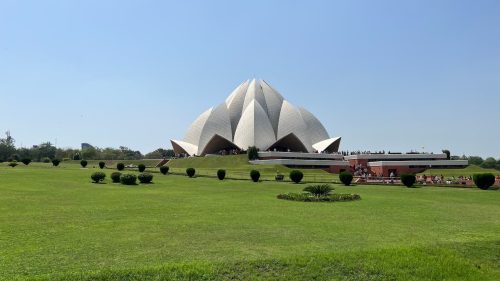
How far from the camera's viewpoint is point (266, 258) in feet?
24.0

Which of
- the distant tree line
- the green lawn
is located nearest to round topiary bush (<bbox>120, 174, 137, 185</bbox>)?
the green lawn

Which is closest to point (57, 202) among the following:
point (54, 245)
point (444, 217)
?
point (54, 245)

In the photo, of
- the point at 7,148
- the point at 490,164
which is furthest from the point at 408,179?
the point at 7,148

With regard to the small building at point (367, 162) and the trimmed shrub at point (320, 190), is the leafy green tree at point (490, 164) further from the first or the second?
the trimmed shrub at point (320, 190)

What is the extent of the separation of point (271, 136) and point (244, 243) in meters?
55.2

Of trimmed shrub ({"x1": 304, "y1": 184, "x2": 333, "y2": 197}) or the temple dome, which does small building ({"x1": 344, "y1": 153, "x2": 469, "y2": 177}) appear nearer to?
the temple dome

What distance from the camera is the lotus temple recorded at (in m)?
52.1

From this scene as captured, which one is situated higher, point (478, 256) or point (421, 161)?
point (421, 161)

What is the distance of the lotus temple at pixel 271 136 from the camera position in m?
52.1

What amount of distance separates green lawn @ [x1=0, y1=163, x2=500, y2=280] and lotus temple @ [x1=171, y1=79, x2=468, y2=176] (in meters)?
36.9

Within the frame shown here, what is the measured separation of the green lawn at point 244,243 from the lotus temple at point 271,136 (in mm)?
36919

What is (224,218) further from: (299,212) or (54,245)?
(54,245)

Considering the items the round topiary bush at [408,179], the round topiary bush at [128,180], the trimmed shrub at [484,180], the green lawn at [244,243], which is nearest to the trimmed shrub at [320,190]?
the green lawn at [244,243]

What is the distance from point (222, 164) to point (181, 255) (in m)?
43.1
